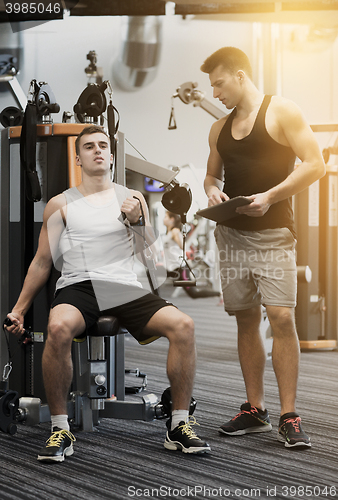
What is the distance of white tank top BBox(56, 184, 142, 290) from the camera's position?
1.89 m

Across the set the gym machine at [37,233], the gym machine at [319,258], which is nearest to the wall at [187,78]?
the gym machine at [319,258]

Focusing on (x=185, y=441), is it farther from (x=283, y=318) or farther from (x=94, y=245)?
(x=94, y=245)

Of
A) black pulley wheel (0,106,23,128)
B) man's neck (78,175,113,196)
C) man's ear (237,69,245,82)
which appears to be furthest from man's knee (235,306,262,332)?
black pulley wheel (0,106,23,128)

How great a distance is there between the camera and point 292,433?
69.1 inches

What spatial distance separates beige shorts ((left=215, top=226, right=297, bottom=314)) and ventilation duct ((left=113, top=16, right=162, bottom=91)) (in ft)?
15.4

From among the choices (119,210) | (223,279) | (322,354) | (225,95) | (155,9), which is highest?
(155,9)

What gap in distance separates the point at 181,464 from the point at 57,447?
41cm

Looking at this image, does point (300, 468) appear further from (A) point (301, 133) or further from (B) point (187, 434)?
(A) point (301, 133)

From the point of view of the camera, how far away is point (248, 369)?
1.96 meters

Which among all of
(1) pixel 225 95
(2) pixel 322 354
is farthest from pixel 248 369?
(2) pixel 322 354

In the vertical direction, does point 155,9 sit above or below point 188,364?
above

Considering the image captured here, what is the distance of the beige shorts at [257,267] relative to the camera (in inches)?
71.7

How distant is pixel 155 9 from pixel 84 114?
3089mm

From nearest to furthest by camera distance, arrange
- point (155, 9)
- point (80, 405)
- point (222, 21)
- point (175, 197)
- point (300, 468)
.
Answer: point (300, 468)
point (80, 405)
point (175, 197)
point (155, 9)
point (222, 21)
